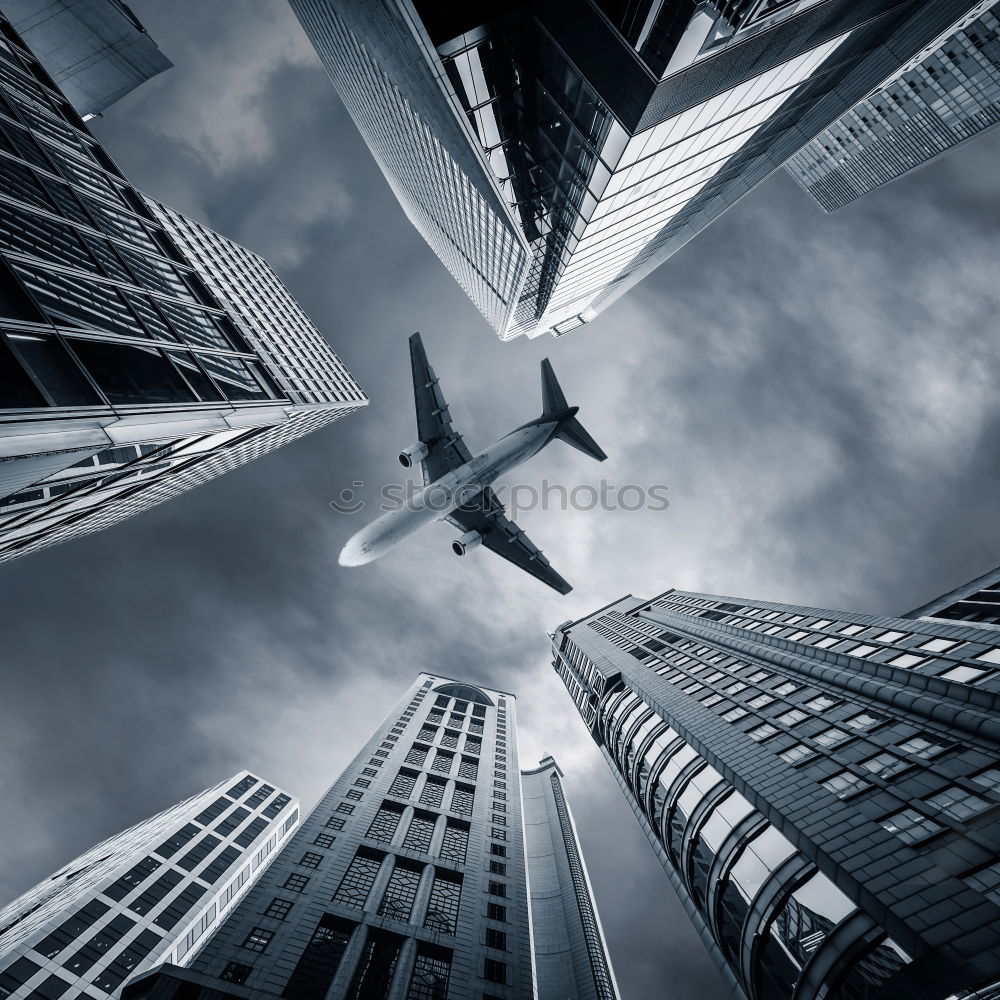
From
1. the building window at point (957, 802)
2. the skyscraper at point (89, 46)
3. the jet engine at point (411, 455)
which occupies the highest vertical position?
the skyscraper at point (89, 46)

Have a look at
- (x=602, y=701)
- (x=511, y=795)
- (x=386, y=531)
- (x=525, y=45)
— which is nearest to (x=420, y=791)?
(x=511, y=795)

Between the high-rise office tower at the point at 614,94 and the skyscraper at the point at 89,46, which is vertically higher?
the skyscraper at the point at 89,46

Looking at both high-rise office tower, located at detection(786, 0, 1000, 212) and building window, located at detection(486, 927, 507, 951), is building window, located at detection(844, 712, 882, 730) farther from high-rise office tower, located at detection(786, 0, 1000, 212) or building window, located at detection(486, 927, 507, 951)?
high-rise office tower, located at detection(786, 0, 1000, 212)

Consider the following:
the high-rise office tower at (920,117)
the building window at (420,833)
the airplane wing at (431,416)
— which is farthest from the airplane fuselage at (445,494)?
the high-rise office tower at (920,117)

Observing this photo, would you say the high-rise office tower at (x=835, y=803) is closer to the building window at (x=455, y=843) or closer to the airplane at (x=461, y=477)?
the building window at (x=455, y=843)

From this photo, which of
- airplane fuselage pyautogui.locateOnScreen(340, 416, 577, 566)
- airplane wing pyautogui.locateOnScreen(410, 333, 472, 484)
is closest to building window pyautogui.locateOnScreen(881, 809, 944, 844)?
airplane fuselage pyautogui.locateOnScreen(340, 416, 577, 566)

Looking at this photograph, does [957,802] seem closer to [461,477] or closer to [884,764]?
[884,764]
